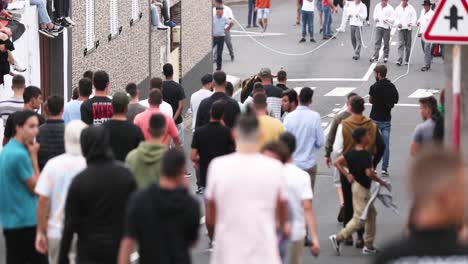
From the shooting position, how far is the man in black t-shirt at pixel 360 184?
48.0 ft

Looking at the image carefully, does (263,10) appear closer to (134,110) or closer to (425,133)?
(134,110)

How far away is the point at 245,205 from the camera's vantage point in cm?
915

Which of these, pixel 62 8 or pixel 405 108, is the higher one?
pixel 62 8

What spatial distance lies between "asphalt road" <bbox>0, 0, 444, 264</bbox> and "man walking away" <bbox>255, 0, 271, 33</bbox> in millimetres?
397

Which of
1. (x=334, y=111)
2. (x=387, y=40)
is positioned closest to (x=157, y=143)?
(x=334, y=111)

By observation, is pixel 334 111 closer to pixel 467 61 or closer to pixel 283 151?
pixel 467 61

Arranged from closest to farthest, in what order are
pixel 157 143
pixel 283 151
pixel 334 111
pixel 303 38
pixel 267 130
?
pixel 283 151, pixel 157 143, pixel 267 130, pixel 334 111, pixel 303 38

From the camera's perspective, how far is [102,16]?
24.6 metres

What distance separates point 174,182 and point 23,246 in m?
3.24

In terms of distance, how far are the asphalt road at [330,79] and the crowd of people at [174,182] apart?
0.90m

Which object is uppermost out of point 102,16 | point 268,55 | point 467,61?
point 467,61

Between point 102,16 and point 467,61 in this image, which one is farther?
point 102,16

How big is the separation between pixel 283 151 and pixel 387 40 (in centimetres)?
2479

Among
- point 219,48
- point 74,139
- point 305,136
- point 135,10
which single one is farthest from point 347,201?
point 219,48
